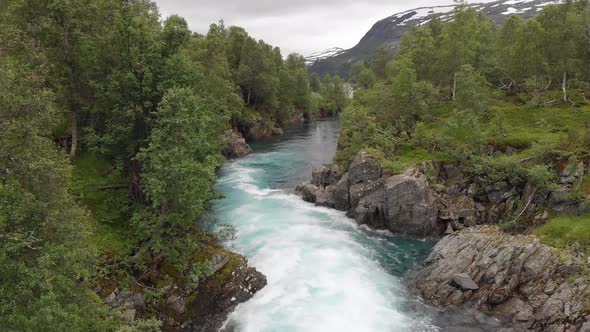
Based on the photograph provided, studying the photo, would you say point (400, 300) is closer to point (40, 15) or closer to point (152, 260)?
point (152, 260)

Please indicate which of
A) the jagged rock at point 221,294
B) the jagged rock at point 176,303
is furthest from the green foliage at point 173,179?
the jagged rock at point 221,294

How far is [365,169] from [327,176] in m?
8.53

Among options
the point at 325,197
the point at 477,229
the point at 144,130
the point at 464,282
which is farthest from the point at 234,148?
the point at 464,282

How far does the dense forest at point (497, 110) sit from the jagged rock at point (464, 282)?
650 centimetres

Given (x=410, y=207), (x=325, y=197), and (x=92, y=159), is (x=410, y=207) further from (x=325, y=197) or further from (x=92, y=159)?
(x=92, y=159)

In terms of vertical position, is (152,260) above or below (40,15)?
below

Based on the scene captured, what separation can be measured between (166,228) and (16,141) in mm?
10877

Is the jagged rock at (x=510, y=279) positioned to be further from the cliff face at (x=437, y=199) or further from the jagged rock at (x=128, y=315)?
the jagged rock at (x=128, y=315)

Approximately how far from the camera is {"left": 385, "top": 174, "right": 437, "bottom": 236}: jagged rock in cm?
3709

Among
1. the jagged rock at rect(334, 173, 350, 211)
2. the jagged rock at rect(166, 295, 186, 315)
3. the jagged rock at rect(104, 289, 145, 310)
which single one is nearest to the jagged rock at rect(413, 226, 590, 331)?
the jagged rock at rect(334, 173, 350, 211)

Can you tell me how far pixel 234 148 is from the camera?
73.5 metres

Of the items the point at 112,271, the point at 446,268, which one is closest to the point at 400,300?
the point at 446,268

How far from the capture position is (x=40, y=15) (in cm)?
2975

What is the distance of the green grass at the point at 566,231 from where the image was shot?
88.6 feet
